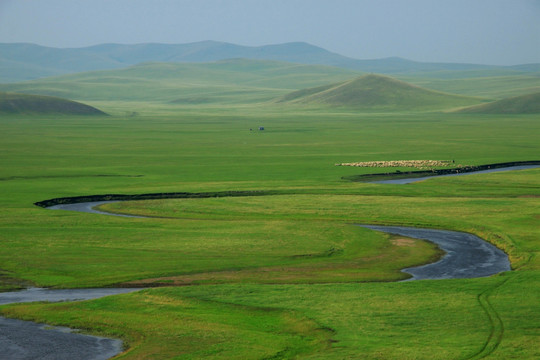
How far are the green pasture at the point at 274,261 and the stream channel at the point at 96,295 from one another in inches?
37.9

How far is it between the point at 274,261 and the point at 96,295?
1133cm

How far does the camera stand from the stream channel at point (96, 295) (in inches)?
1226

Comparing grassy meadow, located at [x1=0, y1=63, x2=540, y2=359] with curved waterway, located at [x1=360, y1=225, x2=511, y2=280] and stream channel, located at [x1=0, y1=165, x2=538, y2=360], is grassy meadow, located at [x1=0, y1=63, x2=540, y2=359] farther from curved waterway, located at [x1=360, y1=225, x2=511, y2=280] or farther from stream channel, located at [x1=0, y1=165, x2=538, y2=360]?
curved waterway, located at [x1=360, y1=225, x2=511, y2=280]

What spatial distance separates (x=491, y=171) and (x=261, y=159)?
3166 centimetres

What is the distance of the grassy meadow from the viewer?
3194 cm

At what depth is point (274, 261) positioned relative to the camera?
46.7 metres

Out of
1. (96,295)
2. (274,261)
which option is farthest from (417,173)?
(96,295)

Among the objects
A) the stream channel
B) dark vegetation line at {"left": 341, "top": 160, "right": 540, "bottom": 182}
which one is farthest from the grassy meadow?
dark vegetation line at {"left": 341, "top": 160, "right": 540, "bottom": 182}

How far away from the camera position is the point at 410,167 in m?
99.4

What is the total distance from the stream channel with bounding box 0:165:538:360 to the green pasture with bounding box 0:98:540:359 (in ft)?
3.16

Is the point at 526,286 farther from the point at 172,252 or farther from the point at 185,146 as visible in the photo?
the point at 185,146

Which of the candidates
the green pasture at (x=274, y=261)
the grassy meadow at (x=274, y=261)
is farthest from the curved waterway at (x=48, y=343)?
the green pasture at (x=274, y=261)

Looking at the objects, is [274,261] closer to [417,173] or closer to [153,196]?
[153,196]

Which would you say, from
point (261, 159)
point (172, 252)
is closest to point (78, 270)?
point (172, 252)
